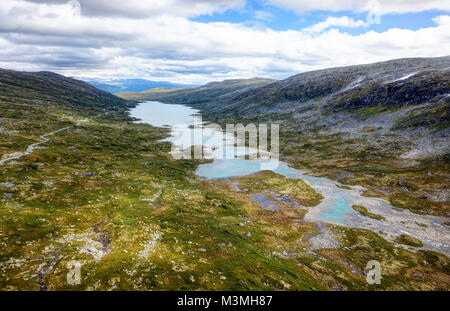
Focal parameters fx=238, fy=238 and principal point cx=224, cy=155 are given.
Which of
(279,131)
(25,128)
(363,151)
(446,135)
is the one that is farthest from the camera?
(279,131)

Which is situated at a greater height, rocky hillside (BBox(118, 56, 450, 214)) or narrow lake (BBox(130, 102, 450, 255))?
rocky hillside (BBox(118, 56, 450, 214))

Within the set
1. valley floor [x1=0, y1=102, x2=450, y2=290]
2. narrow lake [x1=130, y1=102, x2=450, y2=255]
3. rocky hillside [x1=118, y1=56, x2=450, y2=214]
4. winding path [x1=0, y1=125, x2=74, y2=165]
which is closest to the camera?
valley floor [x1=0, y1=102, x2=450, y2=290]

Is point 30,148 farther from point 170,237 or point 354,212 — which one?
point 354,212

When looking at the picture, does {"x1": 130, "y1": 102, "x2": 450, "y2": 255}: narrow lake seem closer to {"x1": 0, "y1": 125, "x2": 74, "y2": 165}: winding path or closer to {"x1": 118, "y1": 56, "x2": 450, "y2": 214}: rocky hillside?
{"x1": 118, "y1": 56, "x2": 450, "y2": 214}: rocky hillside

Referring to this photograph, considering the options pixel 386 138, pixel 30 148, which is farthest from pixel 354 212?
pixel 30 148

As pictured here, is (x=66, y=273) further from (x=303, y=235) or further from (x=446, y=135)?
(x=446, y=135)

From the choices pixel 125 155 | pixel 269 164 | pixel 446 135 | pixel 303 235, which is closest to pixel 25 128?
pixel 125 155

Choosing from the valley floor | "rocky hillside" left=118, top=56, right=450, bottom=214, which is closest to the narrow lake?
the valley floor

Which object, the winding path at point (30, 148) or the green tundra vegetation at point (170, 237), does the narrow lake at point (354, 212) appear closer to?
the green tundra vegetation at point (170, 237)

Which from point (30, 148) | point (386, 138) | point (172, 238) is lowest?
point (172, 238)
